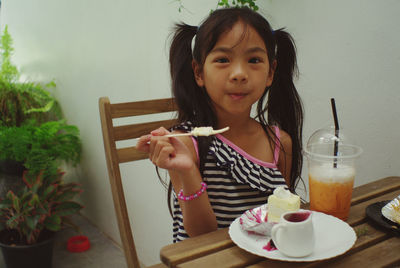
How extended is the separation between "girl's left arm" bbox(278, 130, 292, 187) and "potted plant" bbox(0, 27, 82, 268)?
161cm

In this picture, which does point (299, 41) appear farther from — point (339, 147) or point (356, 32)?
point (339, 147)

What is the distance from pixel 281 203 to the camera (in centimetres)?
77

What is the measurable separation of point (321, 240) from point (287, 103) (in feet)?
2.06

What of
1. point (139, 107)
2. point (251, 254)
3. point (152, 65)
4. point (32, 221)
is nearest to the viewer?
point (251, 254)

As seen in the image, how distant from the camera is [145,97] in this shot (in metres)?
2.13

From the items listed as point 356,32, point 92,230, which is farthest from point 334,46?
point 92,230

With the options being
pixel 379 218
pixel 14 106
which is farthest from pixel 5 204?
pixel 379 218

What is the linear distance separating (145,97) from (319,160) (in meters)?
1.44

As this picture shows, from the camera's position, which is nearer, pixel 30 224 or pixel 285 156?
pixel 285 156

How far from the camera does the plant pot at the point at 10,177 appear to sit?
2.51m

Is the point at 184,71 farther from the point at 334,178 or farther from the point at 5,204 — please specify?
the point at 5,204

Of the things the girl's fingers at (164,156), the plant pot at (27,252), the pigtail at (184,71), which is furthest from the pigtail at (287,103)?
the plant pot at (27,252)

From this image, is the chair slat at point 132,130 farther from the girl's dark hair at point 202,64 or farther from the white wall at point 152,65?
the white wall at point 152,65

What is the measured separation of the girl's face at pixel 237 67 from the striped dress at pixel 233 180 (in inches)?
6.0
